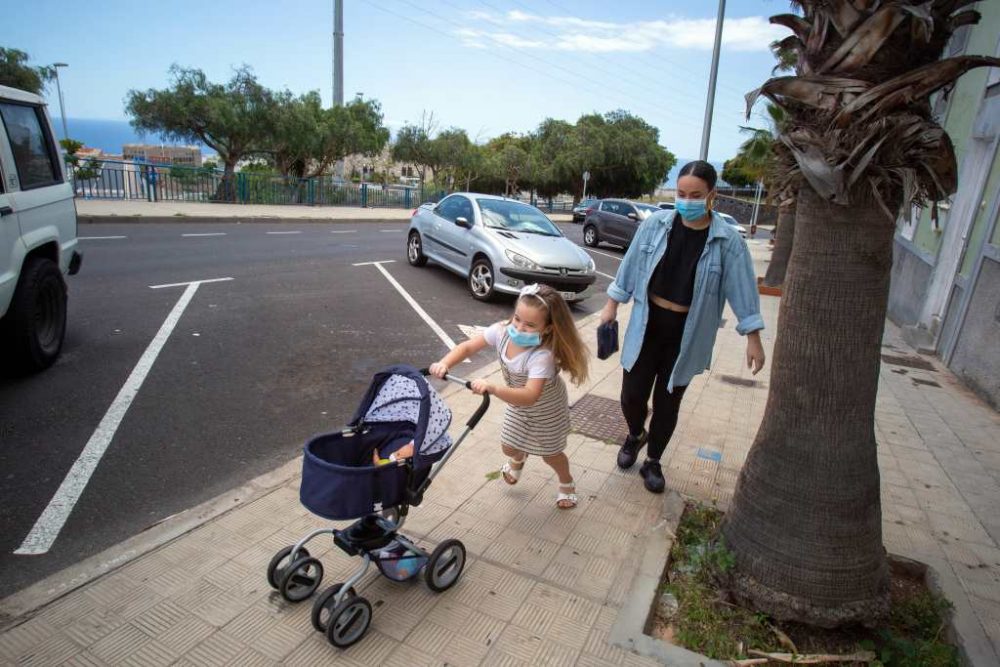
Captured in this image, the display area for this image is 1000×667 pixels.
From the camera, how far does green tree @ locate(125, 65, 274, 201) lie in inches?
990

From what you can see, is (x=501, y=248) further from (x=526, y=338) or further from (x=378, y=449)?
(x=378, y=449)

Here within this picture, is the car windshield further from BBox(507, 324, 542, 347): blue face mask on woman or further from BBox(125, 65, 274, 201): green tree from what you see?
BBox(125, 65, 274, 201): green tree

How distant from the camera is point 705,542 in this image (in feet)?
10.4

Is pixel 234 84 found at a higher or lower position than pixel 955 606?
higher

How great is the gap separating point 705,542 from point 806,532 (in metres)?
0.63

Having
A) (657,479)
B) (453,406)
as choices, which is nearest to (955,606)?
(657,479)

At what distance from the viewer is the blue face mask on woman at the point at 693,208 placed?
335 centimetres

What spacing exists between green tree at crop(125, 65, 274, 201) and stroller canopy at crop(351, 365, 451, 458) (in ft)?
83.7

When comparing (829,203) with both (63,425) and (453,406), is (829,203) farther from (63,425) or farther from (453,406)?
(63,425)

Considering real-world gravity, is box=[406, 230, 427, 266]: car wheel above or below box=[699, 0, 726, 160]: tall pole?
below

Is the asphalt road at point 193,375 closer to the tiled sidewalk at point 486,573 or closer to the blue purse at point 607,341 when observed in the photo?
the tiled sidewalk at point 486,573

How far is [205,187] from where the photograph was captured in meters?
22.7

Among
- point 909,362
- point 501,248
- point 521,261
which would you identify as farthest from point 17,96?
point 909,362

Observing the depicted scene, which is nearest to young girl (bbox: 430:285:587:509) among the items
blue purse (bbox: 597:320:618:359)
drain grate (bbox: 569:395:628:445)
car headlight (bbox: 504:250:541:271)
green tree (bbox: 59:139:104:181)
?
blue purse (bbox: 597:320:618:359)
